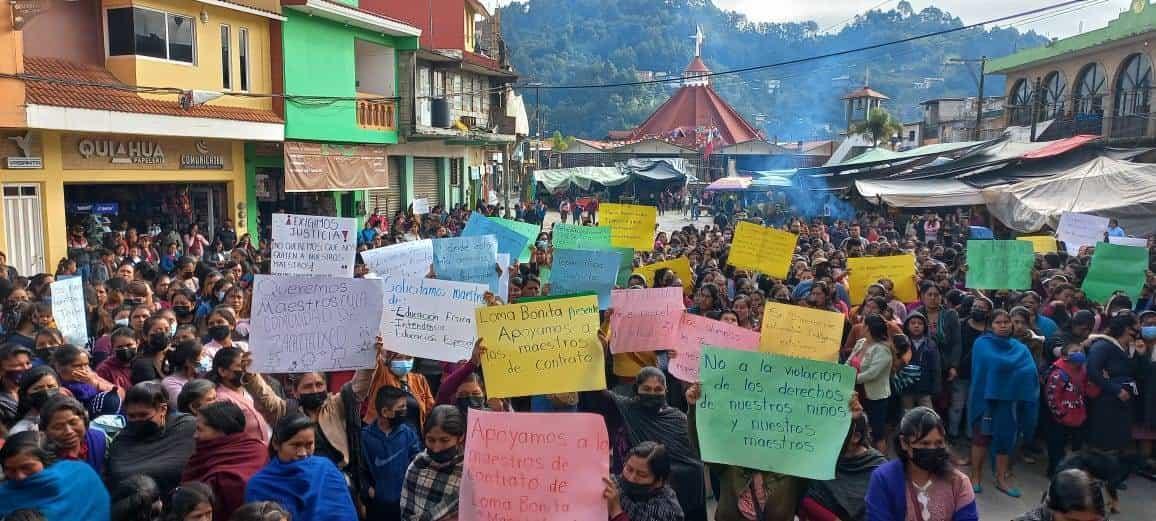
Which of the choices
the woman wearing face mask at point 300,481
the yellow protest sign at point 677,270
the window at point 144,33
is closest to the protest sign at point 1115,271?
the yellow protest sign at point 677,270

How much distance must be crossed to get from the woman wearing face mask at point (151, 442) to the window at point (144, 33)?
1554 centimetres

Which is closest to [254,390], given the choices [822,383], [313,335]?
[313,335]

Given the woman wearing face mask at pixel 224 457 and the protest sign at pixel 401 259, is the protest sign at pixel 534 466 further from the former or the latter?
the protest sign at pixel 401 259

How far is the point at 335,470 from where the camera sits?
3.87m

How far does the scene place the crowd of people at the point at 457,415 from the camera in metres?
3.74

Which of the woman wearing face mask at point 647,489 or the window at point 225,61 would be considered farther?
the window at point 225,61

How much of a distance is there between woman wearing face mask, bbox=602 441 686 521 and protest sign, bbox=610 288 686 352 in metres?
2.54

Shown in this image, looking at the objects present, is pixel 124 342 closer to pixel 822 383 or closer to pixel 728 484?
pixel 728 484

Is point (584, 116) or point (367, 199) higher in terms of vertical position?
point (584, 116)

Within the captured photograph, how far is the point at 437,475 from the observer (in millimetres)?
4047

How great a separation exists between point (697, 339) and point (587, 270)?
3.00 m

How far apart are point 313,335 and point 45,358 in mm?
1955

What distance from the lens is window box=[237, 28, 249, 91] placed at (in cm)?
2042

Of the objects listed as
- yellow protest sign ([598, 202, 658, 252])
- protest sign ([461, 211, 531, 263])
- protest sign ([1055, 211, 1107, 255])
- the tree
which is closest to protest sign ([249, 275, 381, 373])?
protest sign ([461, 211, 531, 263])
